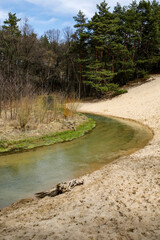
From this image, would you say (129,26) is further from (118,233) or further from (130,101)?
(118,233)

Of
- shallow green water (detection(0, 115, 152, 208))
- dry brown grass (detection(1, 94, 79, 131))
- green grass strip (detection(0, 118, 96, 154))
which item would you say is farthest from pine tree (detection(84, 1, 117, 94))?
shallow green water (detection(0, 115, 152, 208))

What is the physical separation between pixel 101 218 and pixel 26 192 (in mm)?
2561

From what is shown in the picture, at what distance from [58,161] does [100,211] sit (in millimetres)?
4038

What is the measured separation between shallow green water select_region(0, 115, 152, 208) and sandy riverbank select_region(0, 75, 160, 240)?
35.1 inches

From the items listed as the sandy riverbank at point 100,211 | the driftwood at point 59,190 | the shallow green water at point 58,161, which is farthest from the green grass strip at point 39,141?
the sandy riverbank at point 100,211

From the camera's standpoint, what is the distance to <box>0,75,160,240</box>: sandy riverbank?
8.30 ft

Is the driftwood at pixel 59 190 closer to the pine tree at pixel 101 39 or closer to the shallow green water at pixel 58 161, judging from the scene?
the shallow green water at pixel 58 161

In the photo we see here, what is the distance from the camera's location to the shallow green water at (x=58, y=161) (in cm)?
519

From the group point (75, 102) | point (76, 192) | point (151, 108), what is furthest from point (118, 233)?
point (151, 108)

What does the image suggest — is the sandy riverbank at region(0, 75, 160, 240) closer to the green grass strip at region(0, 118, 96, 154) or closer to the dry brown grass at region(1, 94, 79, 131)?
the green grass strip at region(0, 118, 96, 154)

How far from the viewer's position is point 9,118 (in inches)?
453

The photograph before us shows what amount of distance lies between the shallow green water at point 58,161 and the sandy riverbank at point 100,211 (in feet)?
2.93

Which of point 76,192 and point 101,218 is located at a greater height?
point 101,218

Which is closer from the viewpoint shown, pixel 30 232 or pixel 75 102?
pixel 30 232
